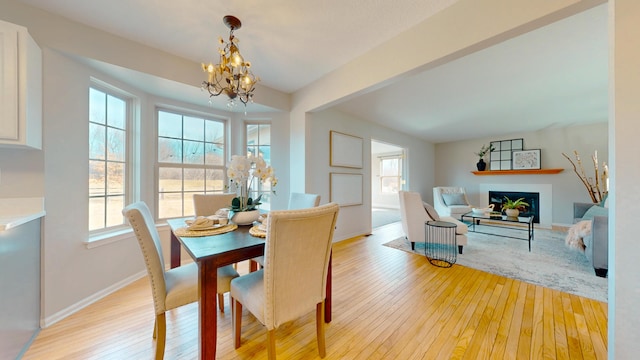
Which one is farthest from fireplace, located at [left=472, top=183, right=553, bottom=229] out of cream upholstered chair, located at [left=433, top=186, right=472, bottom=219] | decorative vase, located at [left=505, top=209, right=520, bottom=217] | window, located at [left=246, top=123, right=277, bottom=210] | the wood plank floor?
window, located at [left=246, top=123, right=277, bottom=210]

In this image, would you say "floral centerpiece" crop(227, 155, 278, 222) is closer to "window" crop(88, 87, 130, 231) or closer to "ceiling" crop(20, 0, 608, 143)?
"ceiling" crop(20, 0, 608, 143)

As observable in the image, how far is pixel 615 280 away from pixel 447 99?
294cm

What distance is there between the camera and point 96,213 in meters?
2.19

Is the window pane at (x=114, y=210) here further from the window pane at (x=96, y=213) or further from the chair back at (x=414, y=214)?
the chair back at (x=414, y=214)

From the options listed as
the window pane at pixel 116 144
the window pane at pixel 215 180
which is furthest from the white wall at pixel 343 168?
the window pane at pixel 116 144

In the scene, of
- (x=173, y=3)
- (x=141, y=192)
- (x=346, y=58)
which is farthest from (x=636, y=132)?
(x=141, y=192)

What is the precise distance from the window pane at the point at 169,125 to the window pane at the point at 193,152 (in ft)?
0.54

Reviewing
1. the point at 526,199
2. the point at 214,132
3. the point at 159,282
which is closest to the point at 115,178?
the point at 214,132

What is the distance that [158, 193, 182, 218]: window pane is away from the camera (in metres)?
2.73

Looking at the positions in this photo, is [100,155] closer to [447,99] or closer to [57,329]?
[57,329]

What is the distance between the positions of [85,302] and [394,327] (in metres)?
2.71

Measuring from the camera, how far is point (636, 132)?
989 mm

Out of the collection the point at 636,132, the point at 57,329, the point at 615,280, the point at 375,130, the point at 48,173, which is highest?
the point at 375,130

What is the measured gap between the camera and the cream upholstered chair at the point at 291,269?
106cm
